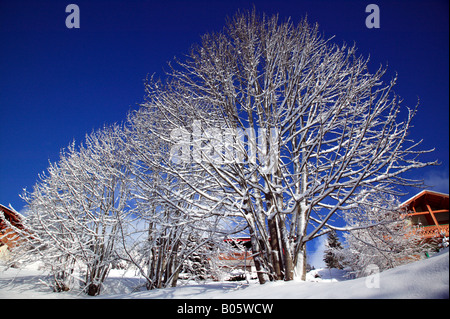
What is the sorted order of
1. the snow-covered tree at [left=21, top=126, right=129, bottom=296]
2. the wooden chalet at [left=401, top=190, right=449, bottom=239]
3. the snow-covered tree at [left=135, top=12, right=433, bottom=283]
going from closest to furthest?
the snow-covered tree at [left=135, top=12, right=433, bottom=283] → the snow-covered tree at [left=21, top=126, right=129, bottom=296] → the wooden chalet at [left=401, top=190, right=449, bottom=239]

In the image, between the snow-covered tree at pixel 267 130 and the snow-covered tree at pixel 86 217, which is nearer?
the snow-covered tree at pixel 267 130

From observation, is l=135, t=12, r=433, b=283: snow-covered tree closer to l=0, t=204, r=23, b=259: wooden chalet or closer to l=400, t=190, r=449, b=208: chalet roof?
l=0, t=204, r=23, b=259: wooden chalet

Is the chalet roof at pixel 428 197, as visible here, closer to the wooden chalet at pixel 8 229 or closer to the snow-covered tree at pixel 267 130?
the snow-covered tree at pixel 267 130

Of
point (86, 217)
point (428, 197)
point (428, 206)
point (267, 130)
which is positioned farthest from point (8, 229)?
point (428, 197)

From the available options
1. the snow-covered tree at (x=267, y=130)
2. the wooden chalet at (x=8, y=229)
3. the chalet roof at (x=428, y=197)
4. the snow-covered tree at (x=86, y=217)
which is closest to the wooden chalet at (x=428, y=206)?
the chalet roof at (x=428, y=197)

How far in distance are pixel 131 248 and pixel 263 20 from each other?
740 cm

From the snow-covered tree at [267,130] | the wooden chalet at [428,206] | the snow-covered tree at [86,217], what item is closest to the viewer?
the snow-covered tree at [267,130]

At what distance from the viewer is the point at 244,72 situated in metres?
5.05

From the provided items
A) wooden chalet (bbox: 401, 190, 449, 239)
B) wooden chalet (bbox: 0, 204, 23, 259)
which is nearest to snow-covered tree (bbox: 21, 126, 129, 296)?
wooden chalet (bbox: 0, 204, 23, 259)

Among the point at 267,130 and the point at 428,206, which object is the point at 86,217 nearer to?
the point at 267,130

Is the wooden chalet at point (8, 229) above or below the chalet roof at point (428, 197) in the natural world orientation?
below
